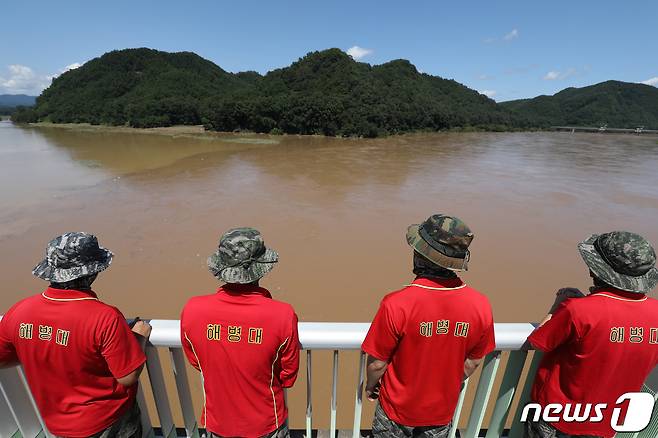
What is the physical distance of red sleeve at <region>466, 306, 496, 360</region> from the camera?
1521 mm

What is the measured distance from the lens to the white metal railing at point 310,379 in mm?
1584

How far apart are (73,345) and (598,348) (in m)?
2.21

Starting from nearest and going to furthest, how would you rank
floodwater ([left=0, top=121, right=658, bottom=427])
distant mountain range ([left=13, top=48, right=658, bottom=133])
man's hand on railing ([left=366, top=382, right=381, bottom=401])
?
1. man's hand on railing ([left=366, top=382, right=381, bottom=401])
2. floodwater ([left=0, top=121, right=658, bottom=427])
3. distant mountain range ([left=13, top=48, right=658, bottom=133])

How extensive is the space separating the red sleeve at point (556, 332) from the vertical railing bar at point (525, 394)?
20 centimetres

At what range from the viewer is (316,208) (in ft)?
37.7

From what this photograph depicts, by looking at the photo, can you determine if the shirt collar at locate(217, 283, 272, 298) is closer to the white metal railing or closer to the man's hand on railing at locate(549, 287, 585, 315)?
the white metal railing

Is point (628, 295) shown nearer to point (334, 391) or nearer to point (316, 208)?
point (334, 391)

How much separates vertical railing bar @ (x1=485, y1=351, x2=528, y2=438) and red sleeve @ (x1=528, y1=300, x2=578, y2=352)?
15 cm

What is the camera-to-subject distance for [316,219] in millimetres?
10312

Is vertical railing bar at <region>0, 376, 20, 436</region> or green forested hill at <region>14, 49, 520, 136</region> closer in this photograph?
vertical railing bar at <region>0, 376, 20, 436</region>

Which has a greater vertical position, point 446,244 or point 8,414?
point 446,244

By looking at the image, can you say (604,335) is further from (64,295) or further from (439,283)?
(64,295)

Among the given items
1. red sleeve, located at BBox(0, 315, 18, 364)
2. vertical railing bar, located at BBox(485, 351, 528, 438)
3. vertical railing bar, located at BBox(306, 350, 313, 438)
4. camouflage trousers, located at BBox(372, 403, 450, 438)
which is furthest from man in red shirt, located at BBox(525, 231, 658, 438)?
red sleeve, located at BBox(0, 315, 18, 364)
